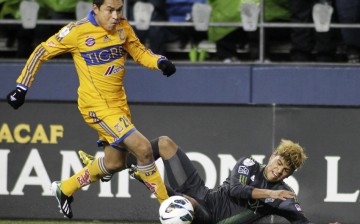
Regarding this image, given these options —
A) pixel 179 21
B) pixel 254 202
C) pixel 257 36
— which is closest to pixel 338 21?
pixel 257 36

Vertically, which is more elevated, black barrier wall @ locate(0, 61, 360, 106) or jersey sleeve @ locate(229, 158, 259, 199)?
black barrier wall @ locate(0, 61, 360, 106)

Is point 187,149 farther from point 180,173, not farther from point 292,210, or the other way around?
point 292,210

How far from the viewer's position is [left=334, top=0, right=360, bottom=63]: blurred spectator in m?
10.6

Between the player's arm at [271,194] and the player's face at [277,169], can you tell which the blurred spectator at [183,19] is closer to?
the player's face at [277,169]

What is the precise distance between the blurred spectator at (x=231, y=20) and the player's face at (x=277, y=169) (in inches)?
92.5

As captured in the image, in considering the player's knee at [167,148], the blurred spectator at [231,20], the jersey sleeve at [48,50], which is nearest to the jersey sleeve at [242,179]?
the player's knee at [167,148]

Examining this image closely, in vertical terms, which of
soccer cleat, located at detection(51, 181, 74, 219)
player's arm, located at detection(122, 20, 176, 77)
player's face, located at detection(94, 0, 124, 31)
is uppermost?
player's face, located at detection(94, 0, 124, 31)

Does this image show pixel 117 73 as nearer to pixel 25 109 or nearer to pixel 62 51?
pixel 62 51

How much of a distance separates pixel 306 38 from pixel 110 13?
2772 mm

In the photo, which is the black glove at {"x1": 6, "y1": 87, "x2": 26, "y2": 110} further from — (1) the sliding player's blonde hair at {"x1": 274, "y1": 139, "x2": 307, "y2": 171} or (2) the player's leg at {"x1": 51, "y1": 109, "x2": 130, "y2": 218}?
(1) the sliding player's blonde hair at {"x1": 274, "y1": 139, "x2": 307, "y2": 171}

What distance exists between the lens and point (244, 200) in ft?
28.9

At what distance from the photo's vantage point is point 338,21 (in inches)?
426

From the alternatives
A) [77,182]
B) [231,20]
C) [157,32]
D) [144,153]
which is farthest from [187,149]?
[144,153]

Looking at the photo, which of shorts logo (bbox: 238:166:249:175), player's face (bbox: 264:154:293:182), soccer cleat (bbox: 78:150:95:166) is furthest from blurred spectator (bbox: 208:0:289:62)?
player's face (bbox: 264:154:293:182)
